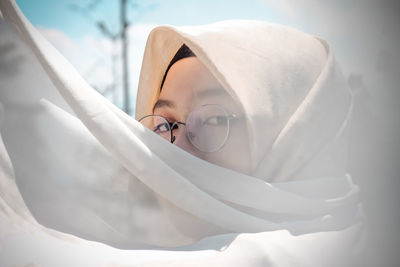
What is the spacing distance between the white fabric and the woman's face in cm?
4

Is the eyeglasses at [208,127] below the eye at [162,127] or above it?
above

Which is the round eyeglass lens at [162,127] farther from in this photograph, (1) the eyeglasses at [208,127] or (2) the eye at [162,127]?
(1) the eyeglasses at [208,127]

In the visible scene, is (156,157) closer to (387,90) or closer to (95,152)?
(95,152)

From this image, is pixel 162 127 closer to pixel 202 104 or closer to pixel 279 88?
pixel 202 104

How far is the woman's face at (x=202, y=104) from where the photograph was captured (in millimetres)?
793

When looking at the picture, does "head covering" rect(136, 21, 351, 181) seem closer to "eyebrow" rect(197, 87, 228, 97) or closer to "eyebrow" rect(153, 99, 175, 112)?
"eyebrow" rect(197, 87, 228, 97)

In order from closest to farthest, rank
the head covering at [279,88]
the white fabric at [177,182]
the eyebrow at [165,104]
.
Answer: the white fabric at [177,182], the head covering at [279,88], the eyebrow at [165,104]

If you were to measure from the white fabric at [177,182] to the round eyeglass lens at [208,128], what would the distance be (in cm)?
7

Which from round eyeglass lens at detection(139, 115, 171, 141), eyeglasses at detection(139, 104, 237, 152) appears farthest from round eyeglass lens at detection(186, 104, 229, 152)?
round eyeglass lens at detection(139, 115, 171, 141)

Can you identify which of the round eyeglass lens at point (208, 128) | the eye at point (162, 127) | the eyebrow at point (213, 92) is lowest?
the eye at point (162, 127)

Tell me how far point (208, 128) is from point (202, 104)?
0.07 metres

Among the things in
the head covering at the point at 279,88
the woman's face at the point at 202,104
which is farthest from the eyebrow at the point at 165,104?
the head covering at the point at 279,88

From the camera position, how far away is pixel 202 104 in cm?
81

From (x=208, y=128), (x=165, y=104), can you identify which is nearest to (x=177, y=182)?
(x=208, y=128)
